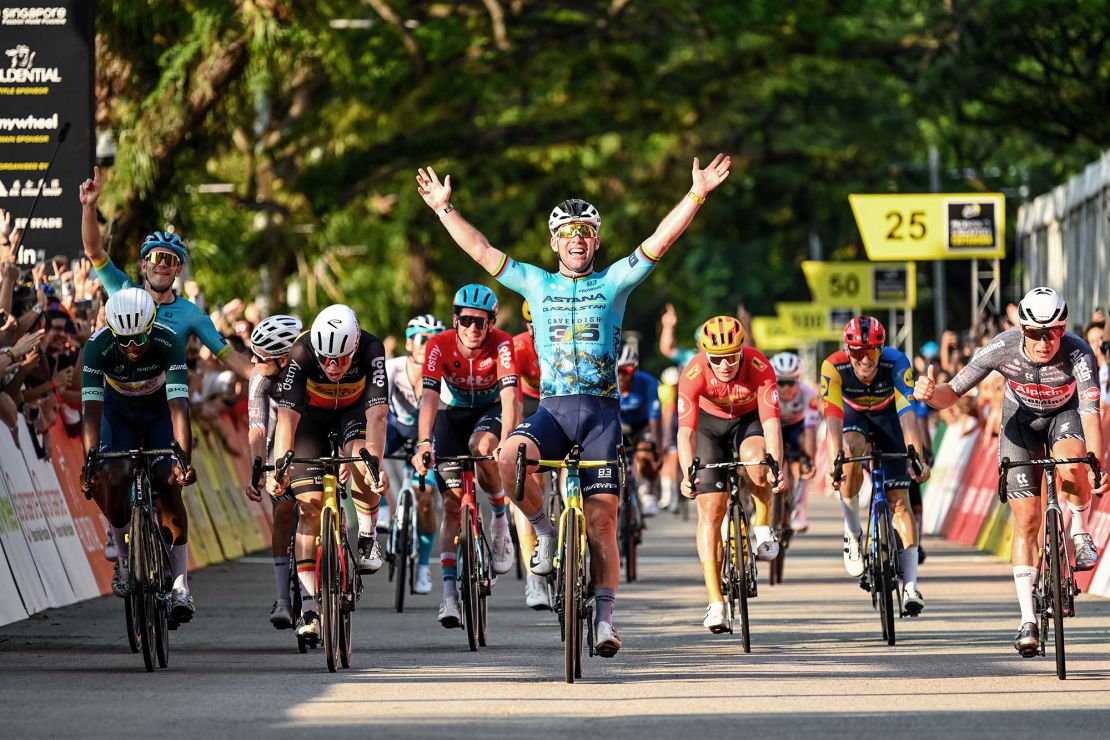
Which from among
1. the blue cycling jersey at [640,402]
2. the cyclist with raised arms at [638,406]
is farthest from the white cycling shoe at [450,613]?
the blue cycling jersey at [640,402]

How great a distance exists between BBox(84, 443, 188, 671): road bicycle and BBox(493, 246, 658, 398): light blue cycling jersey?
2146 millimetres

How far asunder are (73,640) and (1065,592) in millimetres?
5950

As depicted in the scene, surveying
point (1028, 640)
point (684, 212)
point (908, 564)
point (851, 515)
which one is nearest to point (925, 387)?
point (1028, 640)

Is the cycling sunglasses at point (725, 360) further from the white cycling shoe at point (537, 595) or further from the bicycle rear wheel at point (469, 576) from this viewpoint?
the white cycling shoe at point (537, 595)

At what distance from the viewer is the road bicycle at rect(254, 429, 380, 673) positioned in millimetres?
12828

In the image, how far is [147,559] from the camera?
42.9 ft

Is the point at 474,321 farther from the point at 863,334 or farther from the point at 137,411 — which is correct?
the point at 863,334

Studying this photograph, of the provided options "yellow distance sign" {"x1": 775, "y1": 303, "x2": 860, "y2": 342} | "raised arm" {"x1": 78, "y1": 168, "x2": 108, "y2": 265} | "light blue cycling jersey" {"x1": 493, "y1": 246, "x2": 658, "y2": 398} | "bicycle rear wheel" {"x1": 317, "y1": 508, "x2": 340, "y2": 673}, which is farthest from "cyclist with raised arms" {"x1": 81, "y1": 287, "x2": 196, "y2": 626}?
"yellow distance sign" {"x1": 775, "y1": 303, "x2": 860, "y2": 342}

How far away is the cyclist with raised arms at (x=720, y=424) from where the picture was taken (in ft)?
47.7

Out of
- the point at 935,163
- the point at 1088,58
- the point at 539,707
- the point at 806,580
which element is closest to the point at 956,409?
the point at 806,580

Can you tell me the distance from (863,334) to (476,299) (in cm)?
266

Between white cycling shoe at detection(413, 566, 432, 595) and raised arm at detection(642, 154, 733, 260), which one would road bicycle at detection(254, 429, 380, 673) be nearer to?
raised arm at detection(642, 154, 733, 260)

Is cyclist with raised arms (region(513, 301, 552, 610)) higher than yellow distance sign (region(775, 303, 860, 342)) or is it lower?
lower

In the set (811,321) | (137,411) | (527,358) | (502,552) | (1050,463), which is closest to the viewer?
(1050,463)
